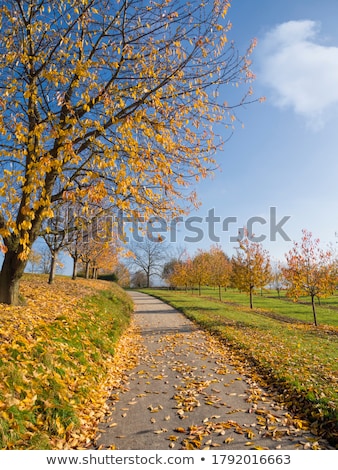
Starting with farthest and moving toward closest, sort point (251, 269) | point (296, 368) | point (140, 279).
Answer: point (140, 279) < point (251, 269) < point (296, 368)

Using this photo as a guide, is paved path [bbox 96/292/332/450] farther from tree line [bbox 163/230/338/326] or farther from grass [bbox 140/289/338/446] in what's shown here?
tree line [bbox 163/230/338/326]

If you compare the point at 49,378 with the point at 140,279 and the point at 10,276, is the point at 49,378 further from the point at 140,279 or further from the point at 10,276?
the point at 140,279

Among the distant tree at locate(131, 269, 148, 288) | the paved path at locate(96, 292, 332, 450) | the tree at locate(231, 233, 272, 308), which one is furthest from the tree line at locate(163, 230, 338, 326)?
the distant tree at locate(131, 269, 148, 288)

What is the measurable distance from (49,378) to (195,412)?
2.58 m

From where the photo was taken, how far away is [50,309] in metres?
9.27

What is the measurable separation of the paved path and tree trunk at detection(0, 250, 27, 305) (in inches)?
161

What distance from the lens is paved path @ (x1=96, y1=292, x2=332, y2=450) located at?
4238 mm

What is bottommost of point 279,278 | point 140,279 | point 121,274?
point 140,279

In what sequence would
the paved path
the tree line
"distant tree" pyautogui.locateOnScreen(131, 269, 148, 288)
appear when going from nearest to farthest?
the paved path, the tree line, "distant tree" pyautogui.locateOnScreen(131, 269, 148, 288)

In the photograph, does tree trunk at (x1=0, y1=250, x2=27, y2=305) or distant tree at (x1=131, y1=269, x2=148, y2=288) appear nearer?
tree trunk at (x1=0, y1=250, x2=27, y2=305)

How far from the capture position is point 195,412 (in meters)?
5.14

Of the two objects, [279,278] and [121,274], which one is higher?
[279,278]

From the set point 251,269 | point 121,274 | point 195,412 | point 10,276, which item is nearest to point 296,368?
point 195,412
